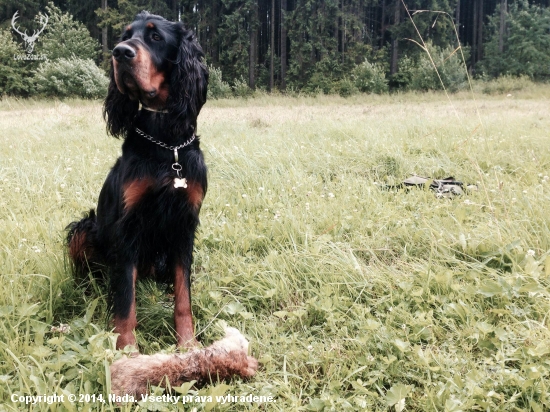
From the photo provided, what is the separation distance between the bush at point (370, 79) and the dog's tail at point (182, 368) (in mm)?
22158

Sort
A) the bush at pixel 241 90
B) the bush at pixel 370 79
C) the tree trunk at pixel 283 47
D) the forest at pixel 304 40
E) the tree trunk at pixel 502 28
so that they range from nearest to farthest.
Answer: the bush at pixel 370 79 < the forest at pixel 304 40 < the bush at pixel 241 90 < the tree trunk at pixel 283 47 < the tree trunk at pixel 502 28

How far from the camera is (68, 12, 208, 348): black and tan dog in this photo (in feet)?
6.62

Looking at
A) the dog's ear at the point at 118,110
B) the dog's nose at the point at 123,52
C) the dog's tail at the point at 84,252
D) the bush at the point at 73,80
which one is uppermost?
the bush at the point at 73,80

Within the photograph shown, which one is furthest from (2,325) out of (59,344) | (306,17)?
→ (306,17)

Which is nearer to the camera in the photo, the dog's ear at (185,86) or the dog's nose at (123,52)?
the dog's nose at (123,52)

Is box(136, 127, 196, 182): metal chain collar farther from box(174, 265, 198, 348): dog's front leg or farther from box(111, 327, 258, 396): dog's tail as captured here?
box(111, 327, 258, 396): dog's tail

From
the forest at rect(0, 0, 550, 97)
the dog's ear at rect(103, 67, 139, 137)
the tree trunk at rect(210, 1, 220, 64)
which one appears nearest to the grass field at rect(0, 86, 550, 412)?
the dog's ear at rect(103, 67, 139, 137)

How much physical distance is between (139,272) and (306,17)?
26941mm

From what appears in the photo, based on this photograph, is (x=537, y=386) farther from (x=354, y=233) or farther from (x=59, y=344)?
(x=59, y=344)

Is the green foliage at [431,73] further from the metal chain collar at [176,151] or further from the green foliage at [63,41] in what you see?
the metal chain collar at [176,151]

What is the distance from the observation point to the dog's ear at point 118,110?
2.28 meters

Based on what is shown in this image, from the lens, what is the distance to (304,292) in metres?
2.22

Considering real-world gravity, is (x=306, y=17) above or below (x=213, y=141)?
above

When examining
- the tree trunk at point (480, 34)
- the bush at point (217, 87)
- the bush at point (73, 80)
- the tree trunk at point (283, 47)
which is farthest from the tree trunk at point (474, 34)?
the bush at point (73, 80)
